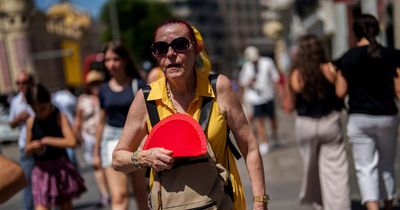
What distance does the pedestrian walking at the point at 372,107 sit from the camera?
4.56 metres

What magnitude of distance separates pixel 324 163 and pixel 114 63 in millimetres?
2152

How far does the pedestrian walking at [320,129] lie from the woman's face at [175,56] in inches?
98.1

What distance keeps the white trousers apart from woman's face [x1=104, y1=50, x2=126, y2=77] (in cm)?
213

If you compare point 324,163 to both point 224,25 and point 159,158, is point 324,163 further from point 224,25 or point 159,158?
point 224,25

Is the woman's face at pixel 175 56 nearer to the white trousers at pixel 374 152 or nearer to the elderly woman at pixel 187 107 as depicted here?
the elderly woman at pixel 187 107

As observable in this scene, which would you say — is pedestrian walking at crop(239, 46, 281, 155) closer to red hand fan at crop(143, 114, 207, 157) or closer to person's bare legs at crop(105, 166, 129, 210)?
person's bare legs at crop(105, 166, 129, 210)

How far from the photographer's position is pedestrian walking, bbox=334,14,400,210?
4.56 meters

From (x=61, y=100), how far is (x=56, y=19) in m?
55.8

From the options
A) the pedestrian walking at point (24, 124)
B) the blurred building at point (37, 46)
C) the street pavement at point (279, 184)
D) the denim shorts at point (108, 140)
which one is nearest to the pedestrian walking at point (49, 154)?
the pedestrian walking at point (24, 124)

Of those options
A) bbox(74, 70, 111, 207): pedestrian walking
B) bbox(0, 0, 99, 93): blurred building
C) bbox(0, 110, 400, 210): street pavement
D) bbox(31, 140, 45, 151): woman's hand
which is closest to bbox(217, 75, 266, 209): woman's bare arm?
bbox(31, 140, 45, 151): woman's hand

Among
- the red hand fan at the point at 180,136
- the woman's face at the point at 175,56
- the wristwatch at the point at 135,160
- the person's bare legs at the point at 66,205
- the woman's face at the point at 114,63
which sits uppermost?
the woman's face at the point at 175,56

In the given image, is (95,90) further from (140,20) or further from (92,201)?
(140,20)

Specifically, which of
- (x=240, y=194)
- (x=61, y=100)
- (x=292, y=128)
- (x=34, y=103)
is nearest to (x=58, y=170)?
(x=34, y=103)

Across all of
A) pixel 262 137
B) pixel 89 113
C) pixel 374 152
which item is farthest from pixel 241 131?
pixel 262 137
